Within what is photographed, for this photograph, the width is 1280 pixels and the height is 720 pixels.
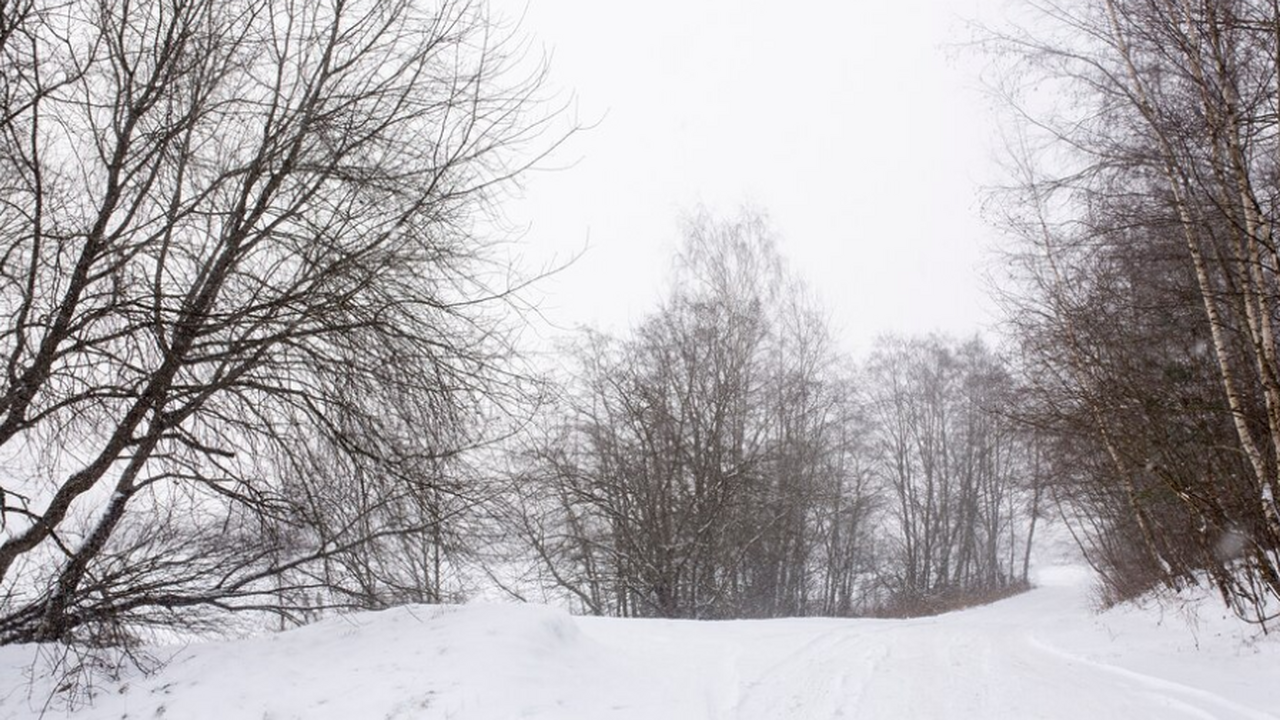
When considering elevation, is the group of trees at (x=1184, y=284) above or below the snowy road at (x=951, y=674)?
above

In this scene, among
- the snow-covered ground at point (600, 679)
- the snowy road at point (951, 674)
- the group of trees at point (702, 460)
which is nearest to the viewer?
the snow-covered ground at point (600, 679)

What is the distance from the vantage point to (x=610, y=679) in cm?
590

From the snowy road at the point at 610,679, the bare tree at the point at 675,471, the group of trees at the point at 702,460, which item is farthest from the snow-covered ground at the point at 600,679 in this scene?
the bare tree at the point at 675,471

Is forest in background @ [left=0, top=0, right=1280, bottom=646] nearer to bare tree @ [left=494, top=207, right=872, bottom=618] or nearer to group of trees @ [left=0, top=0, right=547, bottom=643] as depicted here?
group of trees @ [left=0, top=0, right=547, bottom=643]

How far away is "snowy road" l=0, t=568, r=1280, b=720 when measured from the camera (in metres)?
4.99

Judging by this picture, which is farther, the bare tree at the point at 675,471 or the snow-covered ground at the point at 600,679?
the bare tree at the point at 675,471

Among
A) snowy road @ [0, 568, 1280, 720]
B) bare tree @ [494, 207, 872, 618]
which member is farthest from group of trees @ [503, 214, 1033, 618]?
snowy road @ [0, 568, 1280, 720]

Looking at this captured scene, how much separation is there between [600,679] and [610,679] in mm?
121

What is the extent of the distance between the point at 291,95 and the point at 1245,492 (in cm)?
954

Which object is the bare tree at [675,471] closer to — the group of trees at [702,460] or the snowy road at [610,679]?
the group of trees at [702,460]

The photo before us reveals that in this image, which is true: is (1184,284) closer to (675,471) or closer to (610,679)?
(610,679)

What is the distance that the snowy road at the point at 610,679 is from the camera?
4.99 metres

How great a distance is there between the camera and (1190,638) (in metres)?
8.05

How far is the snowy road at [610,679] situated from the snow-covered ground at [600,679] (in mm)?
16
